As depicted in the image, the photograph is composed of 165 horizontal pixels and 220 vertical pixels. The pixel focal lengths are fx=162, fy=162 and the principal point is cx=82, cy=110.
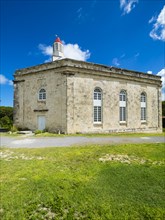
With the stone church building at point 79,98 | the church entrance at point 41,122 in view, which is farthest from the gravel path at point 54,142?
the church entrance at point 41,122

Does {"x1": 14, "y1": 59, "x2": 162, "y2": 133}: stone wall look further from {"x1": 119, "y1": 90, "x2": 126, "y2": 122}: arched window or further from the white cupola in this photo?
the white cupola

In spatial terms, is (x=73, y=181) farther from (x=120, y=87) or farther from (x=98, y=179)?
(x=120, y=87)

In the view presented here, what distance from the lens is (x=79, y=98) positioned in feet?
62.1

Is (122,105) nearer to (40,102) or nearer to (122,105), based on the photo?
(122,105)

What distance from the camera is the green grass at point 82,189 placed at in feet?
11.8

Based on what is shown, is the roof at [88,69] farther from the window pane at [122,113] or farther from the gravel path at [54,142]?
the gravel path at [54,142]

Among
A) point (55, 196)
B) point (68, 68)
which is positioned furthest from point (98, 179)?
point (68, 68)

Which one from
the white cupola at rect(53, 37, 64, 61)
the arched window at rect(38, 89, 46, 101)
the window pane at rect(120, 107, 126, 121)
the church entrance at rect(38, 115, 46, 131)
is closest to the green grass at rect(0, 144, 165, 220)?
the church entrance at rect(38, 115, 46, 131)

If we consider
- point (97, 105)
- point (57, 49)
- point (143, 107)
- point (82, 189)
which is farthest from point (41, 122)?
point (82, 189)

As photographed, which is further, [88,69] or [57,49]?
[57,49]

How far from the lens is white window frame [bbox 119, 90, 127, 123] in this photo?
22.2 metres

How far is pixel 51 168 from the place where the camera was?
6.25 meters

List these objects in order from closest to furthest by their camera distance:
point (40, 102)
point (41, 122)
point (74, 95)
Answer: point (74, 95), point (41, 122), point (40, 102)

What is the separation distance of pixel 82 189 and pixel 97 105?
→ 16051mm
